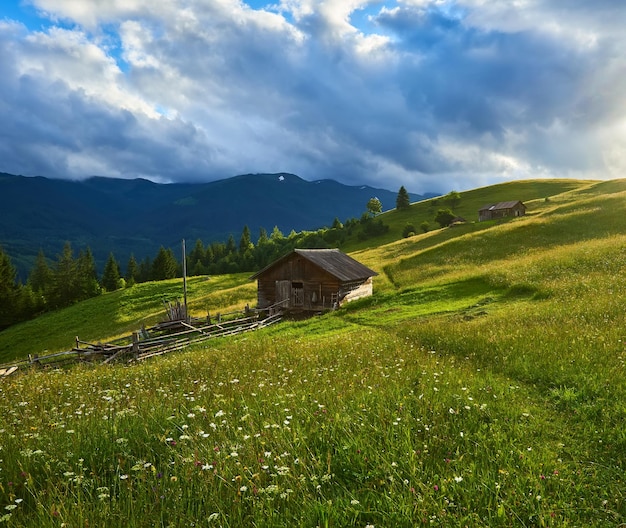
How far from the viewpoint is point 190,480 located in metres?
4.35

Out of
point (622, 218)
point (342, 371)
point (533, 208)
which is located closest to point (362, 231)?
point (533, 208)

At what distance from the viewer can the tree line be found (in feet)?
245

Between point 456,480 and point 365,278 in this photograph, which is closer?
point 456,480

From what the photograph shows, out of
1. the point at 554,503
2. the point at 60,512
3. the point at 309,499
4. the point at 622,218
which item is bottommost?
the point at 554,503

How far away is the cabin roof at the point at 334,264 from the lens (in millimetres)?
38312

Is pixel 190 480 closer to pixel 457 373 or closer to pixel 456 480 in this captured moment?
pixel 456 480

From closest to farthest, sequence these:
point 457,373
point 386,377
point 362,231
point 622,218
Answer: point 386,377 → point 457,373 → point 622,218 → point 362,231

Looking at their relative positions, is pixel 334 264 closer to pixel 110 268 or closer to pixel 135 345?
pixel 135 345

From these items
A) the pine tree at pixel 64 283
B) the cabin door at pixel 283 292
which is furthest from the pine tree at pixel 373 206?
the cabin door at pixel 283 292

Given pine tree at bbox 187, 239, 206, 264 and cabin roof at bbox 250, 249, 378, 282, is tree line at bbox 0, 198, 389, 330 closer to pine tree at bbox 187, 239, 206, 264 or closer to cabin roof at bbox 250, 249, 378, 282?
pine tree at bbox 187, 239, 206, 264

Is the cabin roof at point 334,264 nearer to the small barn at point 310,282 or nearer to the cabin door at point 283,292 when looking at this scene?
the small barn at point 310,282

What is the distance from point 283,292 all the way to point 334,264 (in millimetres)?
5872

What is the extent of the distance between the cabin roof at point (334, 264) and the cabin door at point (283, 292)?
7.12 feet

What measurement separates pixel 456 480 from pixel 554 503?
47.4 inches
